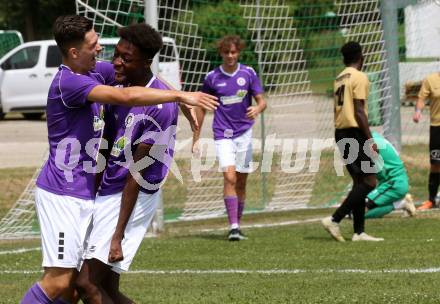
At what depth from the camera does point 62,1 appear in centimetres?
4022

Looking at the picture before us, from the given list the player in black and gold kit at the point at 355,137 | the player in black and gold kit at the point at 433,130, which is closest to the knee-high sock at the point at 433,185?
the player in black and gold kit at the point at 433,130

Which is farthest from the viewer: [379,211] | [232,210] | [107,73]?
[379,211]

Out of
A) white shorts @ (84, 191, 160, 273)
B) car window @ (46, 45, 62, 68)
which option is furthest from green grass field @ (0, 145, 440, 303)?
car window @ (46, 45, 62, 68)

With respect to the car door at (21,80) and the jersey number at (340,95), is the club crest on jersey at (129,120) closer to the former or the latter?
the jersey number at (340,95)

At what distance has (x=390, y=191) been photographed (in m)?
12.9

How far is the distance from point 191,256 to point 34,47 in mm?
18916

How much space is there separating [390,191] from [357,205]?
2.00 m

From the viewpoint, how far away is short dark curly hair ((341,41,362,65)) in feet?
36.2

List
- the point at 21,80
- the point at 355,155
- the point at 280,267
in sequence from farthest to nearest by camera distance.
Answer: the point at 21,80, the point at 355,155, the point at 280,267

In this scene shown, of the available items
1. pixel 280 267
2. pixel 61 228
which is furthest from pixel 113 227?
pixel 280 267

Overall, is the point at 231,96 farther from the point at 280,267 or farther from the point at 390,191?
the point at 280,267

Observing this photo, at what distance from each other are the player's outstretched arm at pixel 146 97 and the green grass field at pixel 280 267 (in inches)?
89.4

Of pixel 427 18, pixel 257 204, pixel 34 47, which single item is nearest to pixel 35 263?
pixel 257 204

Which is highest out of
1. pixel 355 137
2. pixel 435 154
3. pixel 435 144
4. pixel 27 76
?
pixel 355 137
